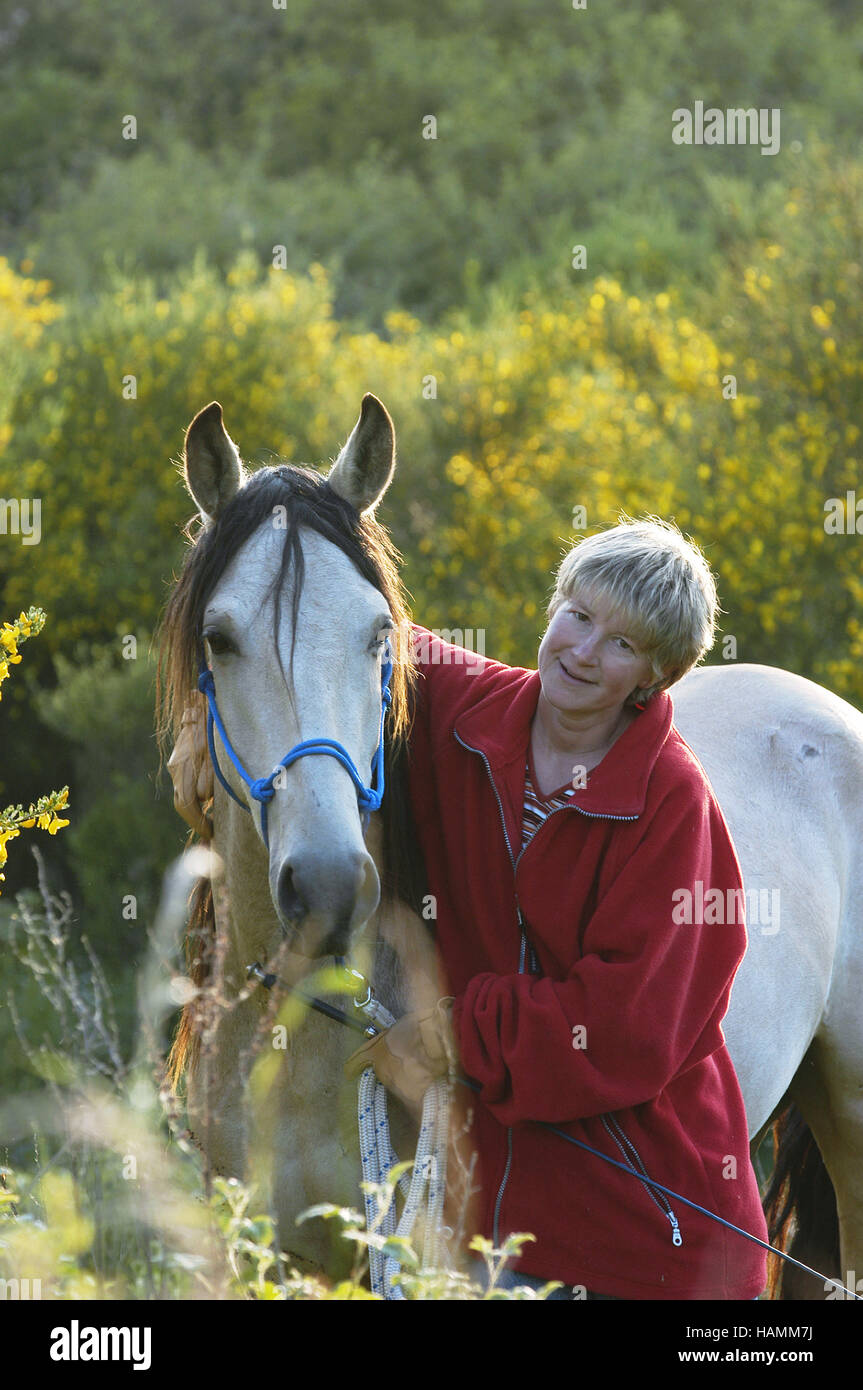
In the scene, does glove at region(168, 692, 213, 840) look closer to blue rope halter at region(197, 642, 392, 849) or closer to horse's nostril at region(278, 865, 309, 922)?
blue rope halter at region(197, 642, 392, 849)

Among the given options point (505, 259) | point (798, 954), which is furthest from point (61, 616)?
point (505, 259)

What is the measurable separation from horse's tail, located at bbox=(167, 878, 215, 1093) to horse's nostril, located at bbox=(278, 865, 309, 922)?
479 mm

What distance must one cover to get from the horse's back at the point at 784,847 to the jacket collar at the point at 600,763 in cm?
92

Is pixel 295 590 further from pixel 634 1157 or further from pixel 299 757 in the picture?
pixel 634 1157

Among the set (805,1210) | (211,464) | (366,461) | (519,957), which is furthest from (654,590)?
(805,1210)

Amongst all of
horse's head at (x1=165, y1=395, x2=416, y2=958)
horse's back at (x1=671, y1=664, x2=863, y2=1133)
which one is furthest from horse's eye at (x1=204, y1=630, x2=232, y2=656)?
horse's back at (x1=671, y1=664, x2=863, y2=1133)

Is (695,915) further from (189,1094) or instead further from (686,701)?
(686,701)

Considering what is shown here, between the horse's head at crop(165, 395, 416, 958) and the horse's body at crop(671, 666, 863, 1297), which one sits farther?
the horse's body at crop(671, 666, 863, 1297)

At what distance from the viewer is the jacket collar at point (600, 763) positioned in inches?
84.8

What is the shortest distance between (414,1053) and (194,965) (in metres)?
0.52

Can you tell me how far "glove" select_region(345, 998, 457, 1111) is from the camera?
216 centimetres

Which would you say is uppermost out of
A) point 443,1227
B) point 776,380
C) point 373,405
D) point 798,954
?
point 776,380

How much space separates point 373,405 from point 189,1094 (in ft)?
4.37

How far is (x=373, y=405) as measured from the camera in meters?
2.29
